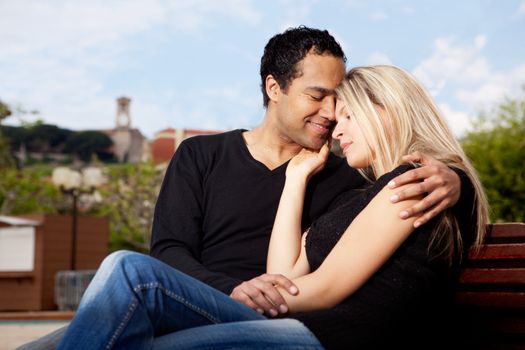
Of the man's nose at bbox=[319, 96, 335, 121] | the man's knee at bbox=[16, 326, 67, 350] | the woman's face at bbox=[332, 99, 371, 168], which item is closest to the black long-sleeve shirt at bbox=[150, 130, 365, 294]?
the man's nose at bbox=[319, 96, 335, 121]

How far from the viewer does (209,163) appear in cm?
338

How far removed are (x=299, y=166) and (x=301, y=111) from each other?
340 millimetres

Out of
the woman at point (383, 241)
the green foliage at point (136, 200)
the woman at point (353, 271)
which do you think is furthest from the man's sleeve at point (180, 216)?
the green foliage at point (136, 200)

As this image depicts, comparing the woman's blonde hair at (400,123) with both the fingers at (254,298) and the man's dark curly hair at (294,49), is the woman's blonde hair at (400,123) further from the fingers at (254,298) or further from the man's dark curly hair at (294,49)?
the man's dark curly hair at (294,49)

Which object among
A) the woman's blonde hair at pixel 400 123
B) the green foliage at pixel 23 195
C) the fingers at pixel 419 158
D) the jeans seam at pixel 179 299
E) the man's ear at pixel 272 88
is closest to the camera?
the jeans seam at pixel 179 299

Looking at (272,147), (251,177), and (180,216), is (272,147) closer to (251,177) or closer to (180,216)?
(251,177)

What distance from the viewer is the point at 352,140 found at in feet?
9.23

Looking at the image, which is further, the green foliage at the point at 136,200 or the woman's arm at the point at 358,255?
the green foliage at the point at 136,200

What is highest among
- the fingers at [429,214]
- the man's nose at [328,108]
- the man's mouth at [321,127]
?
the man's nose at [328,108]

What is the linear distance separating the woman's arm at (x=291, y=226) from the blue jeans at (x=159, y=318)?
0.72m

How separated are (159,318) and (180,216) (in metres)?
1.16

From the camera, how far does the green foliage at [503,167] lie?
20.3 m

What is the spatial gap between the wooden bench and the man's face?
101cm

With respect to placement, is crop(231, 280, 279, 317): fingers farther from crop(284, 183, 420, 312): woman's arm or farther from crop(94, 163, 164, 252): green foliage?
crop(94, 163, 164, 252): green foliage
